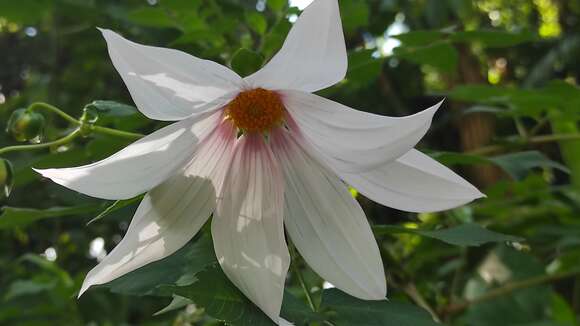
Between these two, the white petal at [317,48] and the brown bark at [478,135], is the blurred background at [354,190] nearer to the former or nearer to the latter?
the brown bark at [478,135]

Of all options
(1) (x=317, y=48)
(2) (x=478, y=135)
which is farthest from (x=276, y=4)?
(2) (x=478, y=135)

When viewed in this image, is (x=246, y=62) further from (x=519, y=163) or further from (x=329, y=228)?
(x=519, y=163)

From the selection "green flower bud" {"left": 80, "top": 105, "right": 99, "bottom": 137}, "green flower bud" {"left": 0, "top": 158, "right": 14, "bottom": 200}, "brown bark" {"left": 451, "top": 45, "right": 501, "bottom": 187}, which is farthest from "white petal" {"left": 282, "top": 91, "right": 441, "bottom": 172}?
"brown bark" {"left": 451, "top": 45, "right": 501, "bottom": 187}

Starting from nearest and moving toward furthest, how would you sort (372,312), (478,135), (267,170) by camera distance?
(372,312) < (267,170) < (478,135)

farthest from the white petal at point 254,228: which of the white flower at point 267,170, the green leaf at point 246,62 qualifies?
the green leaf at point 246,62

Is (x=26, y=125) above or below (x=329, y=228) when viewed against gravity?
above

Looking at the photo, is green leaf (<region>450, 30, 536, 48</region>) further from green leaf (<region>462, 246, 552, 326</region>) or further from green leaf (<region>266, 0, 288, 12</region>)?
green leaf (<region>462, 246, 552, 326</region>)

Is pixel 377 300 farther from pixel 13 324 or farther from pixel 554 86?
pixel 13 324
